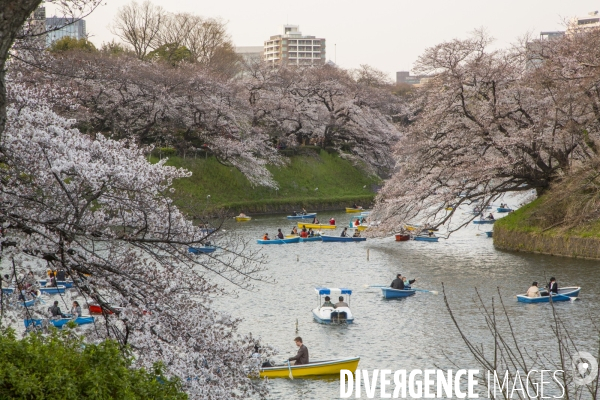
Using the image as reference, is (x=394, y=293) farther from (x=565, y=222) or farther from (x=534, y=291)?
(x=565, y=222)

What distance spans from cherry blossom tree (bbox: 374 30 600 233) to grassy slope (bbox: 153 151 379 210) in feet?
51.9

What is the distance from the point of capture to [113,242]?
26.1 feet

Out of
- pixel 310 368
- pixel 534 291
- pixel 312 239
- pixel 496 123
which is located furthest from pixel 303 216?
pixel 310 368

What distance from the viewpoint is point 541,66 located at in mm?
30312

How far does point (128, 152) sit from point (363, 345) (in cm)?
991

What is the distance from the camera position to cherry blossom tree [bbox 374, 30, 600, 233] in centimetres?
2888

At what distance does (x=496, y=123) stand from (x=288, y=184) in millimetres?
24296

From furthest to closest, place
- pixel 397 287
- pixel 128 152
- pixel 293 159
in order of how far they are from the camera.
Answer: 1. pixel 293 159
2. pixel 397 287
3. pixel 128 152

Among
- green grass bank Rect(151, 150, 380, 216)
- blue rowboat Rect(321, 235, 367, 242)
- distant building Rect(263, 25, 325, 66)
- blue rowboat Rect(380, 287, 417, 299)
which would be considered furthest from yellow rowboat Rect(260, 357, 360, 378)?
distant building Rect(263, 25, 325, 66)

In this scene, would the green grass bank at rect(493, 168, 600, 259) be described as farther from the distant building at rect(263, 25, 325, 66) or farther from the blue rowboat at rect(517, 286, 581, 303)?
the distant building at rect(263, 25, 325, 66)

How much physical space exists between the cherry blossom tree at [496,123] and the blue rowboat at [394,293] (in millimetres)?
7785

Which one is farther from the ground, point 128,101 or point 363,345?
point 128,101

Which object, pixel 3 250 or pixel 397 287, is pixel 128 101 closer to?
pixel 397 287

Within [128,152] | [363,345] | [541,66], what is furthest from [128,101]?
[128,152]
